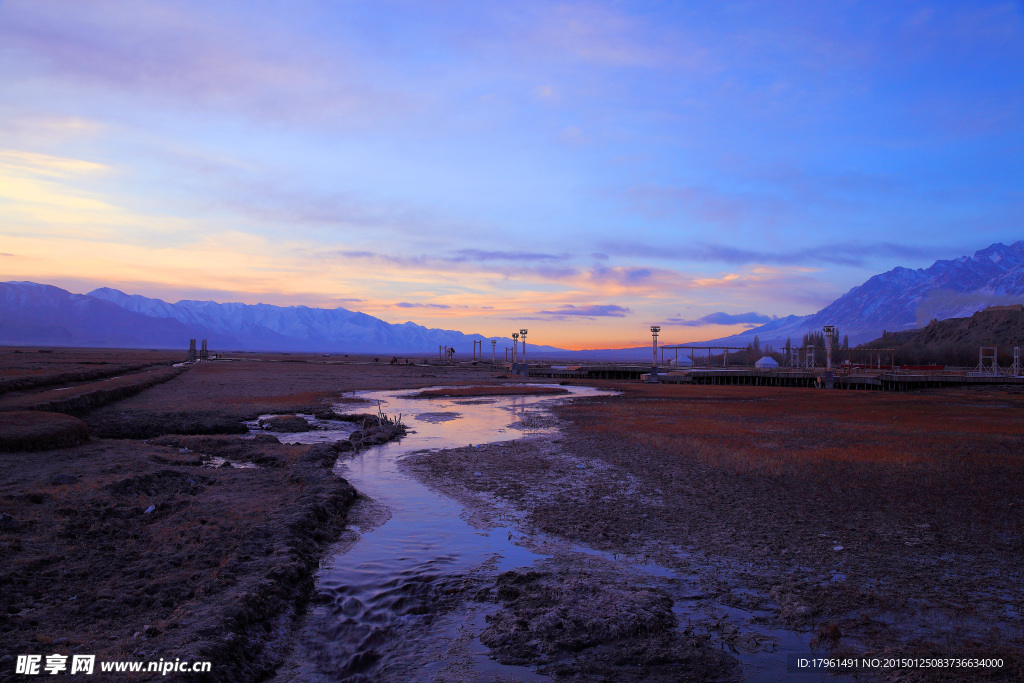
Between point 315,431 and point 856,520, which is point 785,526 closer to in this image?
point 856,520

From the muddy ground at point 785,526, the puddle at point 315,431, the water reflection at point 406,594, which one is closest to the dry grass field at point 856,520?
the muddy ground at point 785,526

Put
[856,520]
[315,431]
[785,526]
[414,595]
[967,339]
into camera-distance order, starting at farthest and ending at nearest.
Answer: [967,339] → [315,431] → [856,520] → [785,526] → [414,595]

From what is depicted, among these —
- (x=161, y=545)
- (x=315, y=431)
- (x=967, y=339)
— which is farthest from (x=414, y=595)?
(x=967, y=339)

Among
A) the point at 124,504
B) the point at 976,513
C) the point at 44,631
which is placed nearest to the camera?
the point at 44,631

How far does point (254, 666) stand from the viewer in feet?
16.9

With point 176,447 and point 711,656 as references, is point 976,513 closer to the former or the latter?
point 711,656

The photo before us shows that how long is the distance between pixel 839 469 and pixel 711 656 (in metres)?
10.2

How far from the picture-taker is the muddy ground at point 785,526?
5.80 meters

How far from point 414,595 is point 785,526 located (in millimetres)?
6153

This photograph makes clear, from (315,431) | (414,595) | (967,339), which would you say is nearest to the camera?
(414,595)

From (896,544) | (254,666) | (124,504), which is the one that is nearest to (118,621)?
(254,666)

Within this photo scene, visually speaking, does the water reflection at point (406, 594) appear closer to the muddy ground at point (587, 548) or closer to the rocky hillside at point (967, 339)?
the muddy ground at point (587, 548)

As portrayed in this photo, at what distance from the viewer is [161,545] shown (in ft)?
24.9

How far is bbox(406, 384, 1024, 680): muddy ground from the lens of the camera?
580cm
